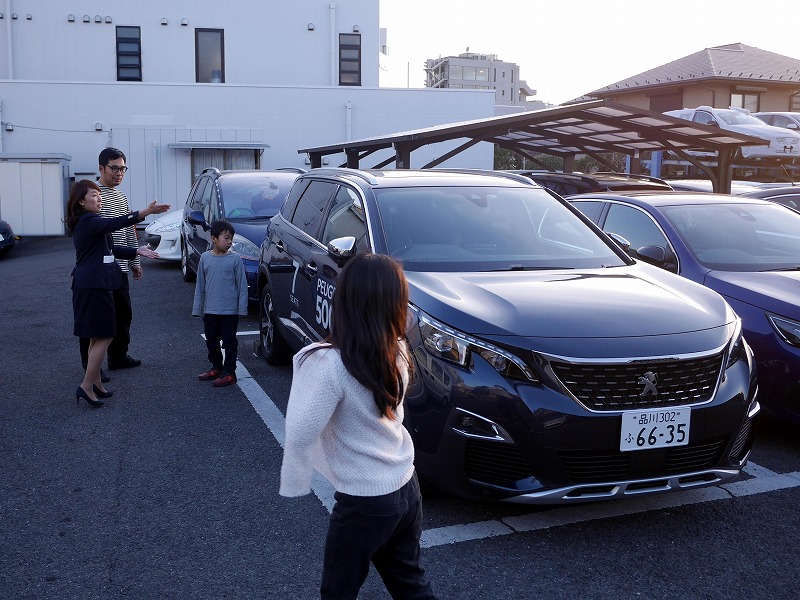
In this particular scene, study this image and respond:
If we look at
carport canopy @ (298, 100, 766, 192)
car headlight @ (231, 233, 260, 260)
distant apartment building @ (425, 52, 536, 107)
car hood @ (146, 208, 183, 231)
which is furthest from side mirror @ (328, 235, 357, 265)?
distant apartment building @ (425, 52, 536, 107)

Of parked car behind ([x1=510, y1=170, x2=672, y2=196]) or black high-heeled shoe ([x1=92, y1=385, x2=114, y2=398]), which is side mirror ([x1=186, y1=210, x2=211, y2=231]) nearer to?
black high-heeled shoe ([x1=92, y1=385, x2=114, y2=398])

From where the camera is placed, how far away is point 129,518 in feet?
13.4

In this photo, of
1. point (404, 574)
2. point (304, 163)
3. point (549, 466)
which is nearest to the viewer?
point (404, 574)

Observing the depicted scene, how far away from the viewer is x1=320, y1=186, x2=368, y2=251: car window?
5.09 metres

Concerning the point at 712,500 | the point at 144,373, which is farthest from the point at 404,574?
the point at 144,373

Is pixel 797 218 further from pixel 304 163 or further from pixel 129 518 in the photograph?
pixel 304 163

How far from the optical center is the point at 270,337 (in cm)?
718

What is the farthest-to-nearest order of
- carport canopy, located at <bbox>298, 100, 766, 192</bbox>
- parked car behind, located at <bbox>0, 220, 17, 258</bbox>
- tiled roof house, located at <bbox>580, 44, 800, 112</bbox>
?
tiled roof house, located at <bbox>580, 44, 800, 112</bbox> → parked car behind, located at <bbox>0, 220, 17, 258</bbox> → carport canopy, located at <bbox>298, 100, 766, 192</bbox>

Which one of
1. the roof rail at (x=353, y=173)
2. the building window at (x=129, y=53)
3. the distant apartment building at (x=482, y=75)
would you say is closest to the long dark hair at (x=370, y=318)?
the roof rail at (x=353, y=173)

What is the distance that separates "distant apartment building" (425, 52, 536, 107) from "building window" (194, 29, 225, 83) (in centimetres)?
10473

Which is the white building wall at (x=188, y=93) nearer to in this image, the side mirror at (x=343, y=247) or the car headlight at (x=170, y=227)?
the car headlight at (x=170, y=227)

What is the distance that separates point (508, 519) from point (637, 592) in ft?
2.73

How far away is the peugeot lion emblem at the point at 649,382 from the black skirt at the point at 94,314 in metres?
3.87

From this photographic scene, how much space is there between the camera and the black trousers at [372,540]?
2.43m
